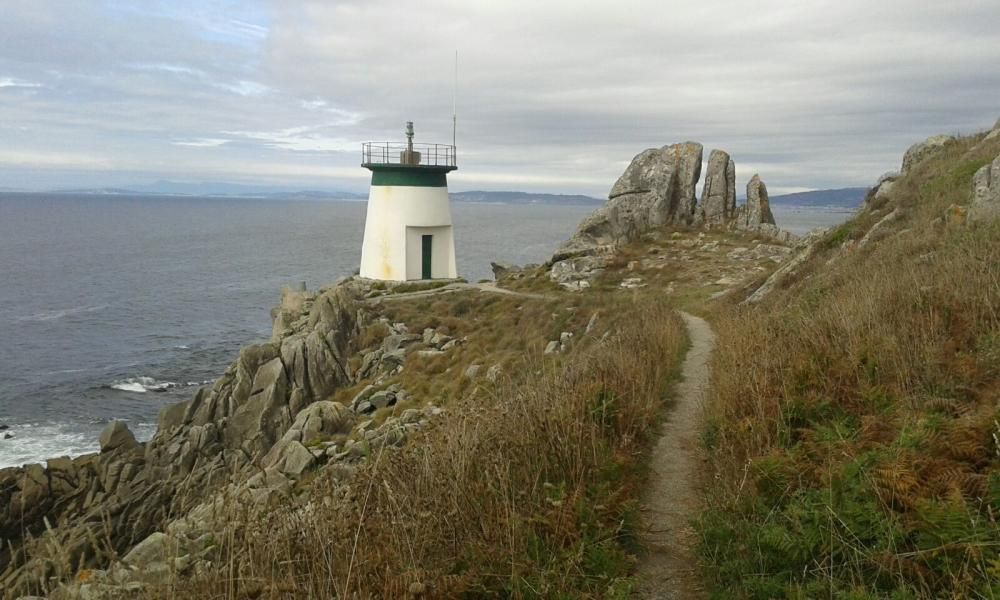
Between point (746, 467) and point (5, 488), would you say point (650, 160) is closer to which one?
point (5, 488)

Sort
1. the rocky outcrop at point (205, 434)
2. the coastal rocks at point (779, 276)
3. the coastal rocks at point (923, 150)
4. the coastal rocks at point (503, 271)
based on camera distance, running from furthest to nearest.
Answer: the coastal rocks at point (503, 271) < the coastal rocks at point (923, 150) < the rocky outcrop at point (205, 434) < the coastal rocks at point (779, 276)

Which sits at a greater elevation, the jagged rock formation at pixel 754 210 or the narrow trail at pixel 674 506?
the jagged rock formation at pixel 754 210

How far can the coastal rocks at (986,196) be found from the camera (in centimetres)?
1215

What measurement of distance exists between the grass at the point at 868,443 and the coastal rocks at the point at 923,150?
17.4m

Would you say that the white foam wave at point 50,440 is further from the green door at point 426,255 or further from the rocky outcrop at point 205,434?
the green door at point 426,255

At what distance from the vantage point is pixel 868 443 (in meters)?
5.36

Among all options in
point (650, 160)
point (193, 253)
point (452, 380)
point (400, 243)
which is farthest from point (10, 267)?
point (452, 380)

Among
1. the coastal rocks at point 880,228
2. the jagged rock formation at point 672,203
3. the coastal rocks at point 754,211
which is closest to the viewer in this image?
the coastal rocks at point 880,228

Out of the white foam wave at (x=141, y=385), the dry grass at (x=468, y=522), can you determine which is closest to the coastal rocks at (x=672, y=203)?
the white foam wave at (x=141, y=385)

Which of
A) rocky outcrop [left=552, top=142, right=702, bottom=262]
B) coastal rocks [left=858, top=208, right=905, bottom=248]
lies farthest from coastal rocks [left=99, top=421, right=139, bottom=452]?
coastal rocks [left=858, top=208, right=905, bottom=248]

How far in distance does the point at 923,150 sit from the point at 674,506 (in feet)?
82.4

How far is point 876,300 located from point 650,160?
2775cm

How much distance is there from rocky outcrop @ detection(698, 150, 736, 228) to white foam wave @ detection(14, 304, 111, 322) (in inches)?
1811

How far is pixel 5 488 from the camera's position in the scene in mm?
20703
